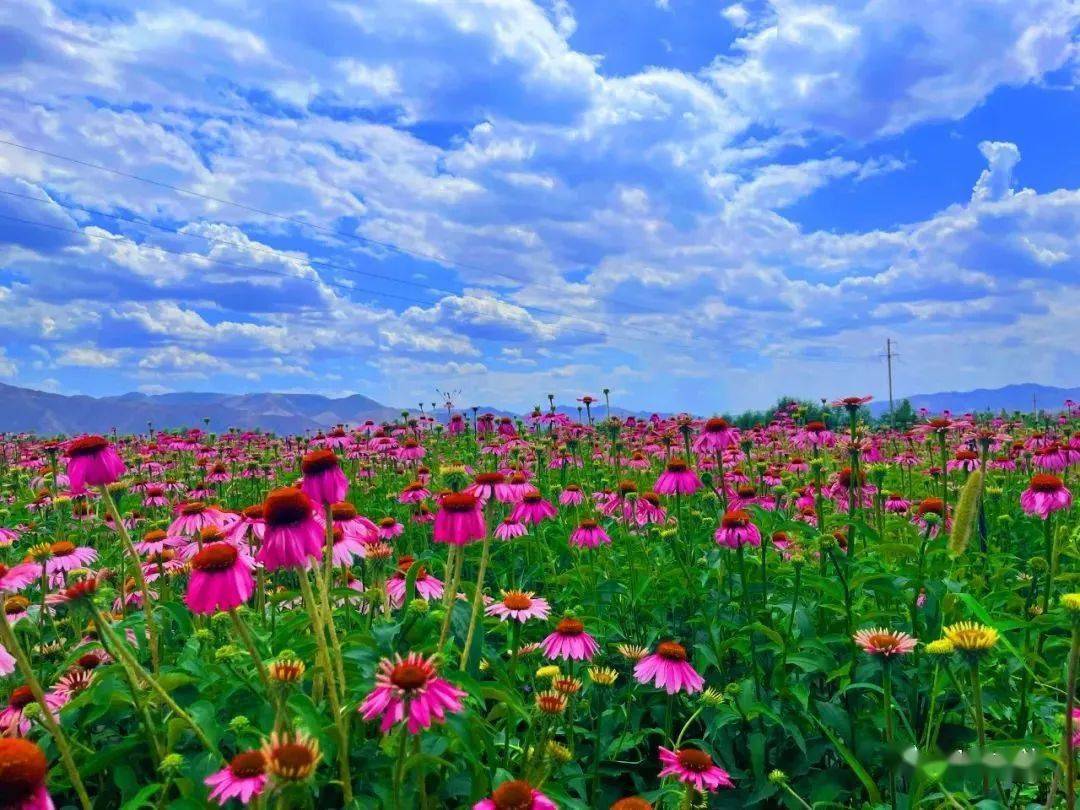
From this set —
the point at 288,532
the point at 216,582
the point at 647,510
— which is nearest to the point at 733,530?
the point at 647,510

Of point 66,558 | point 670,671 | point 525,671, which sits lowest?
point 525,671

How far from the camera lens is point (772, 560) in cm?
439

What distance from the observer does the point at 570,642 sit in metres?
2.73

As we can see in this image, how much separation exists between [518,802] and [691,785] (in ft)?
1.92

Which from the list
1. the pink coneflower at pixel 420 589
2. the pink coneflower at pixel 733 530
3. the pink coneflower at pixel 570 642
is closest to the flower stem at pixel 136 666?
the pink coneflower at pixel 570 642

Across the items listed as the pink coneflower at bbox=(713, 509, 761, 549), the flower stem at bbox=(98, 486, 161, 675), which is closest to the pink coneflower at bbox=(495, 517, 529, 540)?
the pink coneflower at bbox=(713, 509, 761, 549)

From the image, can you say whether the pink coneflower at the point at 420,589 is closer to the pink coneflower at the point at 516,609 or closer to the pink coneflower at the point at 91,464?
the pink coneflower at the point at 516,609

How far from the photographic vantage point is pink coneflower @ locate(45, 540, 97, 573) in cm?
394

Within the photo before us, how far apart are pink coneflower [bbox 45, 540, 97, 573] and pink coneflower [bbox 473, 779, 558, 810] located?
3.22m

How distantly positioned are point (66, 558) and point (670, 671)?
3.34 m

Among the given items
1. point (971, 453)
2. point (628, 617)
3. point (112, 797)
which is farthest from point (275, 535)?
point (971, 453)

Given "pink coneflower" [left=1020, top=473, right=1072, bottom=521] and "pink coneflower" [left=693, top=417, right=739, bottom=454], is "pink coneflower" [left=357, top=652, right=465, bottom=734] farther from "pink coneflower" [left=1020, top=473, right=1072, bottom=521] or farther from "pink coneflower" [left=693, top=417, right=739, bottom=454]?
"pink coneflower" [left=1020, top=473, right=1072, bottom=521]

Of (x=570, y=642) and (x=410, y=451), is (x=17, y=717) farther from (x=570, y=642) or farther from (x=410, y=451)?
(x=410, y=451)

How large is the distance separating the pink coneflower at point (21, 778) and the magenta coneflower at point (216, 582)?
71cm
